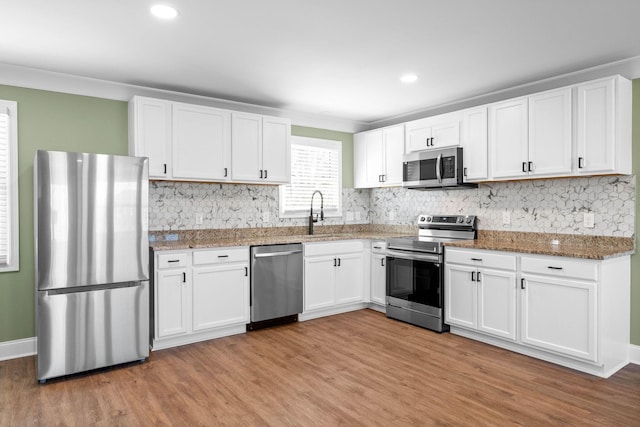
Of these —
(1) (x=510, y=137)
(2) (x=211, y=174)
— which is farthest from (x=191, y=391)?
(1) (x=510, y=137)

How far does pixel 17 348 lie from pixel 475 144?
4585mm

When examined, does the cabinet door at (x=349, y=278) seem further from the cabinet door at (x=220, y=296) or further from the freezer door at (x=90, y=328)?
the freezer door at (x=90, y=328)

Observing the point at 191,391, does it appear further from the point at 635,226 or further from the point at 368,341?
the point at 635,226

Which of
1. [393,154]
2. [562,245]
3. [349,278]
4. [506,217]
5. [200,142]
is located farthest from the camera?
[393,154]

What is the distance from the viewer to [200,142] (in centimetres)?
416

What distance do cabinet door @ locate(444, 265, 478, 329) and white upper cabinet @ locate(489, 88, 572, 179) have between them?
0.99 metres

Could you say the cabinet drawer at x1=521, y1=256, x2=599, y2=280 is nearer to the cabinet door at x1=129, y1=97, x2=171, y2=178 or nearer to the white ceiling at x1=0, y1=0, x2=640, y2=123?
the white ceiling at x1=0, y1=0, x2=640, y2=123

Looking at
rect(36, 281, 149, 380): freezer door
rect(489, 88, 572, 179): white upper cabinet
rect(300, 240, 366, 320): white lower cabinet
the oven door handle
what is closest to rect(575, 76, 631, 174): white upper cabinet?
rect(489, 88, 572, 179): white upper cabinet

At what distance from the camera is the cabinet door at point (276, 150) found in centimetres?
459

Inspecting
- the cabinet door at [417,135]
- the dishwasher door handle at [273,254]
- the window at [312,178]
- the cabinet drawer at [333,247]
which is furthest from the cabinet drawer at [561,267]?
the window at [312,178]

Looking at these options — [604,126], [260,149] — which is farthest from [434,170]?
[260,149]

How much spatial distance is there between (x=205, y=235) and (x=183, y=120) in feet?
3.99

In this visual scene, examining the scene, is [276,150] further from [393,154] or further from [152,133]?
[393,154]

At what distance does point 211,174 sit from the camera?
4.22 metres
